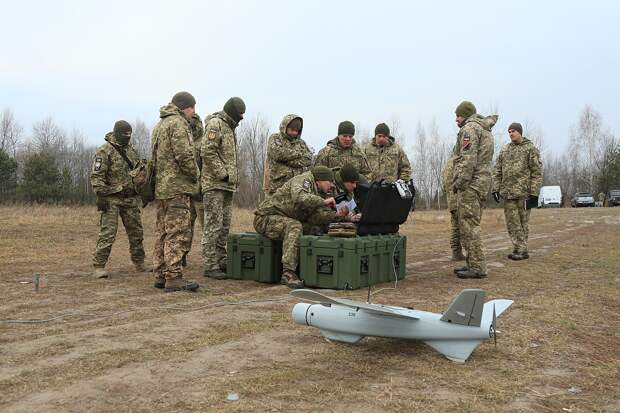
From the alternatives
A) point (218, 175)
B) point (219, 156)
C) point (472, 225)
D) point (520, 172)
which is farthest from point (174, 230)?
point (520, 172)

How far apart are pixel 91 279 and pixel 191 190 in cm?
213

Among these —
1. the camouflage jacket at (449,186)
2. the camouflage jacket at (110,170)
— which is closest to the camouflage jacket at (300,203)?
the camouflage jacket at (110,170)

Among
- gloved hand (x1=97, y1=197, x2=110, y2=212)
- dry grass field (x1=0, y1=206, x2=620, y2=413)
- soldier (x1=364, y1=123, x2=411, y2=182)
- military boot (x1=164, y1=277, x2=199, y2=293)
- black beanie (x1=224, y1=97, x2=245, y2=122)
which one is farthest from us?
soldier (x1=364, y1=123, x2=411, y2=182)

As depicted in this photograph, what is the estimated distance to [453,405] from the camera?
9.82ft

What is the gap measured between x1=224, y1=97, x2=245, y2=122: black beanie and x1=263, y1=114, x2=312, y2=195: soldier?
0.57 m

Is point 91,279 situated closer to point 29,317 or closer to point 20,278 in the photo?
point 20,278

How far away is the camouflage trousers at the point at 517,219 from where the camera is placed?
32.0 feet

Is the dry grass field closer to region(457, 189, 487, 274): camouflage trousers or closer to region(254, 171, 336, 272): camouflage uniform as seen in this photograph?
region(457, 189, 487, 274): camouflage trousers

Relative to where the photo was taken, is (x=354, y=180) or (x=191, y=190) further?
(x=354, y=180)

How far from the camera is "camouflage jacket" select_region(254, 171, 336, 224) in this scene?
671 cm

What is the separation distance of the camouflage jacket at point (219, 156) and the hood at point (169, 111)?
2.77ft

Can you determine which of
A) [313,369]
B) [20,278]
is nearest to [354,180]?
[313,369]

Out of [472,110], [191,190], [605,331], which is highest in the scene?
[472,110]

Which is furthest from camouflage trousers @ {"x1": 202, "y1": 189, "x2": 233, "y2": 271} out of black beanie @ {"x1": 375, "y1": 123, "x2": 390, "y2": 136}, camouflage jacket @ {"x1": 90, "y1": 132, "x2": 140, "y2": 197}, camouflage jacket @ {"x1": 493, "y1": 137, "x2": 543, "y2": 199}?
camouflage jacket @ {"x1": 493, "y1": 137, "x2": 543, "y2": 199}
